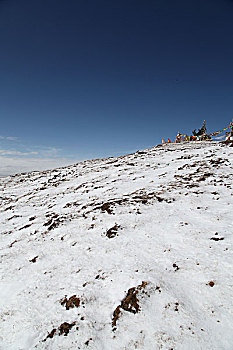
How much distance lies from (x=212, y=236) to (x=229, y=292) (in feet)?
5.62

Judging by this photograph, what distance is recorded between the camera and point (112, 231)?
5918 mm

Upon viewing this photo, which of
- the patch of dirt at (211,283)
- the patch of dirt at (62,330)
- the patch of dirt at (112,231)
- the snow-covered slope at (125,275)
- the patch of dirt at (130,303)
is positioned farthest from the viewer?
the patch of dirt at (112,231)

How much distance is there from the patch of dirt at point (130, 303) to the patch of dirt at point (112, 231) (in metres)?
2.11

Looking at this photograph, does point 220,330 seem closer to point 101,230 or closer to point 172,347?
point 172,347

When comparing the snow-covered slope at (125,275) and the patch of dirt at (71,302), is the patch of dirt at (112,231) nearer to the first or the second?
the snow-covered slope at (125,275)

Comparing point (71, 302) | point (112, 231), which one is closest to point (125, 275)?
point (71, 302)

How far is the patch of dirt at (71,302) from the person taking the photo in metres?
3.61

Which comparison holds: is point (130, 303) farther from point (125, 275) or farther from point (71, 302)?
point (71, 302)

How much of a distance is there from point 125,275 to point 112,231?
192 centimetres

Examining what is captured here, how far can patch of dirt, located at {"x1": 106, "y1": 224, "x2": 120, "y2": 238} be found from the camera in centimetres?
572

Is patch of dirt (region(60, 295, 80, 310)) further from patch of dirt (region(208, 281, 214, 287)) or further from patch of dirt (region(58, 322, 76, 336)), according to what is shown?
patch of dirt (region(208, 281, 214, 287))

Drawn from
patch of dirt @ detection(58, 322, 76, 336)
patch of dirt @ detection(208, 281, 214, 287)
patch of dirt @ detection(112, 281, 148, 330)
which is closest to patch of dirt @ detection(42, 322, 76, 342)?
patch of dirt @ detection(58, 322, 76, 336)

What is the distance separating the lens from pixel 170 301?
3359 millimetres

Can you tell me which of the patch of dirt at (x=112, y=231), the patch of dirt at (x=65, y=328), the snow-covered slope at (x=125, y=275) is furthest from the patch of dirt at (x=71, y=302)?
the patch of dirt at (x=112, y=231)
